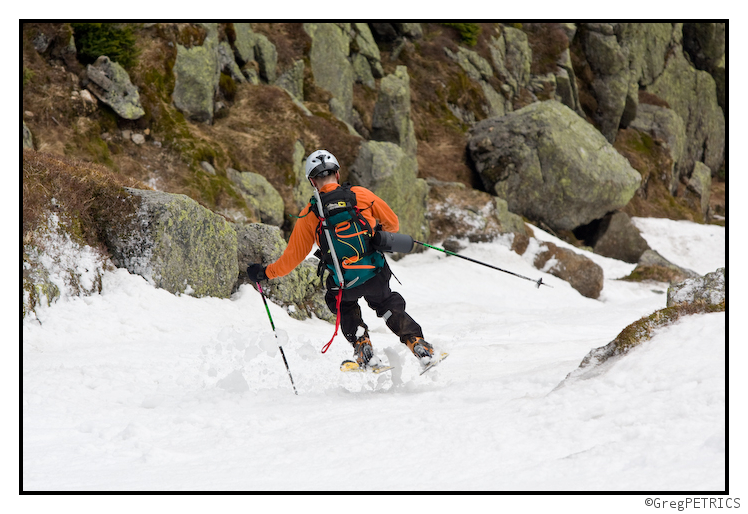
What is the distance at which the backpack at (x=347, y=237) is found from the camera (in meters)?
5.60

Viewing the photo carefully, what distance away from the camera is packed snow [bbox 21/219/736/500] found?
10.3 ft

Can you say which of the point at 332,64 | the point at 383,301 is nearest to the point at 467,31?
the point at 332,64

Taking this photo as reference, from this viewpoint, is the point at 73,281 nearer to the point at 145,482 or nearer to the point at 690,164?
the point at 145,482

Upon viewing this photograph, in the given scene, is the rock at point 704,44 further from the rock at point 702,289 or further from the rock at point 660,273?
the rock at point 702,289

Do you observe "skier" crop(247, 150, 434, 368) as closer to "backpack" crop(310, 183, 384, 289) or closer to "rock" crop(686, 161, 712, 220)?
"backpack" crop(310, 183, 384, 289)

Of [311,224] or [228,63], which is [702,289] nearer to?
[311,224]

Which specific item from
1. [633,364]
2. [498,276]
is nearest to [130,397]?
[633,364]

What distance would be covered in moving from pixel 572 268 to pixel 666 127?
2915cm

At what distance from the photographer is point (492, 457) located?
3.35 m

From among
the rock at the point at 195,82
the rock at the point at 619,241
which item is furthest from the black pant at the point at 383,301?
the rock at the point at 619,241

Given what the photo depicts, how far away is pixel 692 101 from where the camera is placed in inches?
1864

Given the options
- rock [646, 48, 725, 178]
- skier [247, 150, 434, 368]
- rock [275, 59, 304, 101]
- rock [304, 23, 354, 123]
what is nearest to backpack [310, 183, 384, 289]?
skier [247, 150, 434, 368]

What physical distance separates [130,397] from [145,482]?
210cm

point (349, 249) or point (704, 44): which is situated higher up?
point (704, 44)
